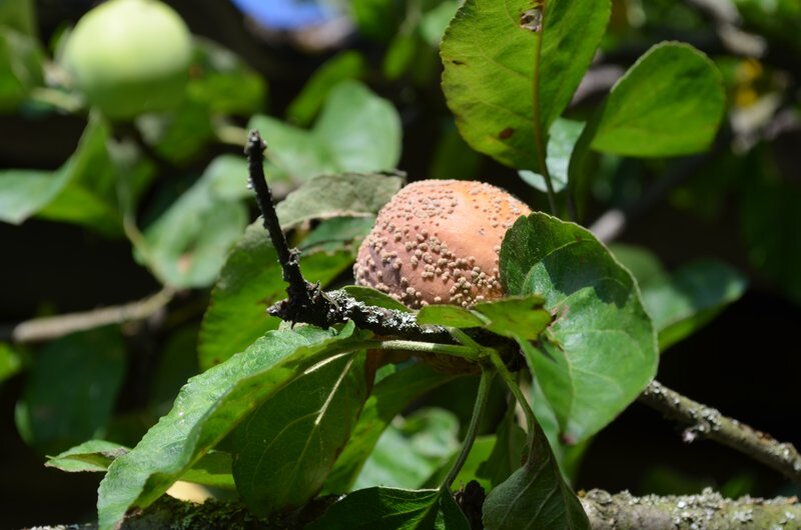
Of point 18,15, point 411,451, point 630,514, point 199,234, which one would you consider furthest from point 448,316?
point 18,15

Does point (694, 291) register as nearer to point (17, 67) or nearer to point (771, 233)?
point (771, 233)

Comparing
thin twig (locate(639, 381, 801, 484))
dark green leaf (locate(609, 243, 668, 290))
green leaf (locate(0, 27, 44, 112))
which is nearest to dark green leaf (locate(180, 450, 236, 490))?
thin twig (locate(639, 381, 801, 484))

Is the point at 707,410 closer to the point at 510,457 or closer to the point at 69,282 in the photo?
the point at 510,457

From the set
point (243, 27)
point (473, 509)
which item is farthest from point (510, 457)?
A: point (243, 27)

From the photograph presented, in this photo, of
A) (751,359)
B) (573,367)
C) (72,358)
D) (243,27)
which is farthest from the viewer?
(751,359)

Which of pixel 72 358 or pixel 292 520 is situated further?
pixel 72 358

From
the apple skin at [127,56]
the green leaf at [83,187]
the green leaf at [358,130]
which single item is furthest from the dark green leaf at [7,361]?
the green leaf at [358,130]

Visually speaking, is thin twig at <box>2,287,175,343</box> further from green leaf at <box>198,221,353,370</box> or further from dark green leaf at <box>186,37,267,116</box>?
green leaf at <box>198,221,353,370</box>
